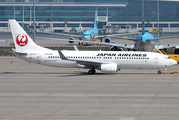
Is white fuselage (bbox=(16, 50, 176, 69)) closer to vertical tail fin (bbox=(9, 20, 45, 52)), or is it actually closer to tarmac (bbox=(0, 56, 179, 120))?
vertical tail fin (bbox=(9, 20, 45, 52))

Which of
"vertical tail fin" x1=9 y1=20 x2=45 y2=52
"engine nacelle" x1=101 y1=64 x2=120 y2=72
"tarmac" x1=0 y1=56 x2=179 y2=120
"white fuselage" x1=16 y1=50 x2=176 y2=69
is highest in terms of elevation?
"vertical tail fin" x1=9 y1=20 x2=45 y2=52

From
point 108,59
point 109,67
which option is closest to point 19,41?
point 108,59

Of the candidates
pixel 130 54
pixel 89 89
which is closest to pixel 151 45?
pixel 130 54

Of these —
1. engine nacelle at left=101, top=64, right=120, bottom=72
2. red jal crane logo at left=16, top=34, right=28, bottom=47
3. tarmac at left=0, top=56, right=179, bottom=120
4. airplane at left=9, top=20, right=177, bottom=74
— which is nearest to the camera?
tarmac at left=0, top=56, right=179, bottom=120

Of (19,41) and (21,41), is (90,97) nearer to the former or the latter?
(21,41)

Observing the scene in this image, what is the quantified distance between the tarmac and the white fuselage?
83.4 inches

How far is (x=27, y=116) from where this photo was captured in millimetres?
19453

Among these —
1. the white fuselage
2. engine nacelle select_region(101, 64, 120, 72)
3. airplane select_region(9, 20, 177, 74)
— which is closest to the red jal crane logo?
airplane select_region(9, 20, 177, 74)

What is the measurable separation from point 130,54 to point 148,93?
43.5ft

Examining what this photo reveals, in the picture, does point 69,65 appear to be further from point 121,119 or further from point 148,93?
point 121,119

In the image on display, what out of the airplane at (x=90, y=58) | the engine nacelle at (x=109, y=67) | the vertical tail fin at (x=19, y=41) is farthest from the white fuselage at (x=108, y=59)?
the engine nacelle at (x=109, y=67)

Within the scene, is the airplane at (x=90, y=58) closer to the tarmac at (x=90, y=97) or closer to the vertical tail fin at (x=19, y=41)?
the vertical tail fin at (x=19, y=41)

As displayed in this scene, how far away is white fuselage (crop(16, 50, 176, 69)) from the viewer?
3912 cm

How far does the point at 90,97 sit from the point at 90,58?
1522 centimetres
